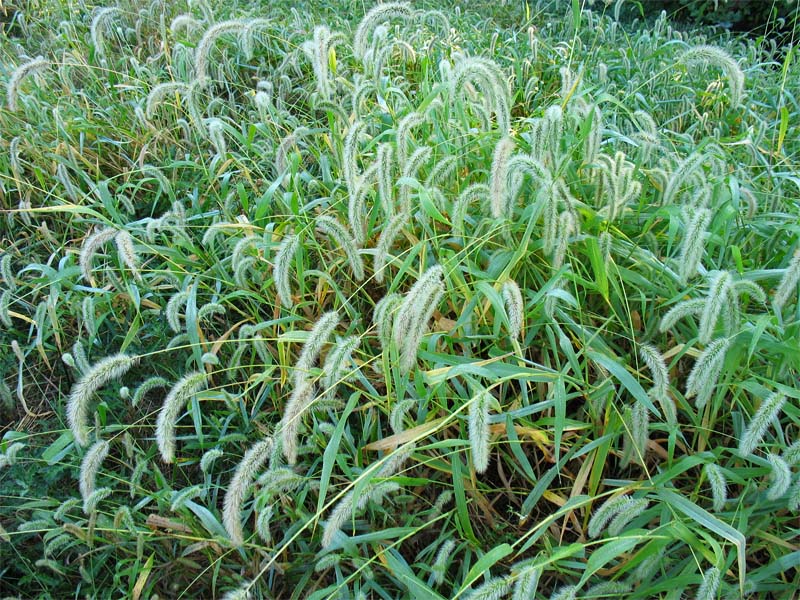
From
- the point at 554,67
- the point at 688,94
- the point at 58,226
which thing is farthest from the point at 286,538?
the point at 688,94

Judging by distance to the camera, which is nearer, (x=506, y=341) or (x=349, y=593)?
(x=349, y=593)

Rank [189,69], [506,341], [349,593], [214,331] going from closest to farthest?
1. [349,593]
2. [506,341]
3. [214,331]
4. [189,69]

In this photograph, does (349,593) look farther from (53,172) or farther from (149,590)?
(53,172)

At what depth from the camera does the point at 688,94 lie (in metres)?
4.16

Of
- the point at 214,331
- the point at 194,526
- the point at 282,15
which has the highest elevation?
the point at 282,15

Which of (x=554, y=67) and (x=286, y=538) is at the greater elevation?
(x=554, y=67)

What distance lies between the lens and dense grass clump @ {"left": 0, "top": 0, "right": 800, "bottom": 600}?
1906mm

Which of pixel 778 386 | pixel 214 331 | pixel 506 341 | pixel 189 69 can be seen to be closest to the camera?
pixel 778 386

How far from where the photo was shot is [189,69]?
3.91m

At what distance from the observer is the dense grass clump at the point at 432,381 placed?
1.91m

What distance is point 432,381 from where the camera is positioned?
6.79 ft

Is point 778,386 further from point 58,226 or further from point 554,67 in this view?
point 58,226

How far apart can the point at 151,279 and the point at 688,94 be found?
3278 mm

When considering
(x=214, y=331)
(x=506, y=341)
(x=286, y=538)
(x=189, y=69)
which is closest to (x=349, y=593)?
(x=286, y=538)
